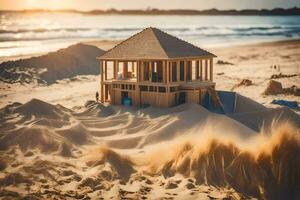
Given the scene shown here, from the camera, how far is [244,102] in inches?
783

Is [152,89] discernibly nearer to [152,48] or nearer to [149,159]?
[152,48]

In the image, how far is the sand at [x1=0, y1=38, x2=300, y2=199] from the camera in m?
11.4

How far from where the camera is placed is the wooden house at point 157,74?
19641 millimetres

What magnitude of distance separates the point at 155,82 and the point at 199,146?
7185 mm

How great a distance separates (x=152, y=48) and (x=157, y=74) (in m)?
1.06

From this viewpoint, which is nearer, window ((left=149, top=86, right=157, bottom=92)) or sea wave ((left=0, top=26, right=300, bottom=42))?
window ((left=149, top=86, right=157, bottom=92))

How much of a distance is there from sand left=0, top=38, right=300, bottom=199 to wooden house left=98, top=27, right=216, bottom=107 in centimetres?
90

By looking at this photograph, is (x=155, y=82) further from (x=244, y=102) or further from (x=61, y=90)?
(x=61, y=90)

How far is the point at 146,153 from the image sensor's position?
562 inches

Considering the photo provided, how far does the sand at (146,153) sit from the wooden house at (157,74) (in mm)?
897

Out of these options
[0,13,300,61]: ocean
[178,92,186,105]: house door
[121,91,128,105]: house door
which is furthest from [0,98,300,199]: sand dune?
[0,13,300,61]: ocean

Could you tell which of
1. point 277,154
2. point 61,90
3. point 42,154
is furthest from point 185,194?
point 61,90

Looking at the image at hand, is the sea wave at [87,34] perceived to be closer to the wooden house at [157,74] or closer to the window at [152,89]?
the wooden house at [157,74]

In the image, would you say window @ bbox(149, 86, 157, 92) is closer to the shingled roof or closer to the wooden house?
the wooden house
